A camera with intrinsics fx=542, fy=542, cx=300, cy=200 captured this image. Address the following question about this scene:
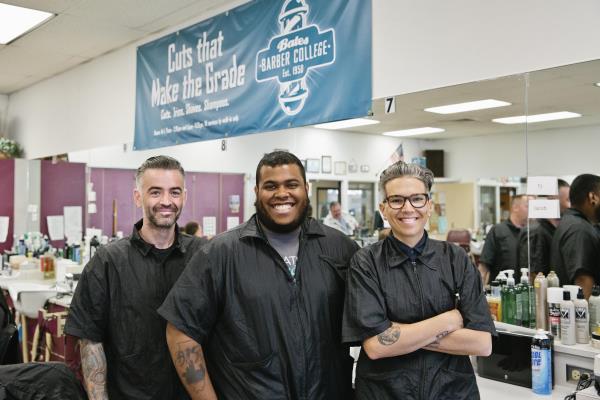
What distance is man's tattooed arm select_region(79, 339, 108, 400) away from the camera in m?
2.09

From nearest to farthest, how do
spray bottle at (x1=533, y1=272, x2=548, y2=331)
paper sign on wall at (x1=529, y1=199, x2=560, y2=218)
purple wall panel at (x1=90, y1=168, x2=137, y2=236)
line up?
spray bottle at (x1=533, y1=272, x2=548, y2=331) → paper sign on wall at (x1=529, y1=199, x2=560, y2=218) → purple wall panel at (x1=90, y1=168, x2=137, y2=236)

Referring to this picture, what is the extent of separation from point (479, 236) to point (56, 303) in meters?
3.06

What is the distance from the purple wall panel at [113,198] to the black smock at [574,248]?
13.3 feet

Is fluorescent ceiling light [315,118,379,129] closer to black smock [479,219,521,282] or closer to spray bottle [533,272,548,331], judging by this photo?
black smock [479,219,521,282]

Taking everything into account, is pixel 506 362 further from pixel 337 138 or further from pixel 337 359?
pixel 337 138

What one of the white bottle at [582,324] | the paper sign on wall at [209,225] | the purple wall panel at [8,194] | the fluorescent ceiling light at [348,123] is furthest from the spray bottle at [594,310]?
the purple wall panel at [8,194]

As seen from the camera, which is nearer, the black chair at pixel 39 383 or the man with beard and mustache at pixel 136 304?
the black chair at pixel 39 383

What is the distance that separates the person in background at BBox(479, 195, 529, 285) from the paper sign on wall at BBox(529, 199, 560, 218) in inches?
1.1

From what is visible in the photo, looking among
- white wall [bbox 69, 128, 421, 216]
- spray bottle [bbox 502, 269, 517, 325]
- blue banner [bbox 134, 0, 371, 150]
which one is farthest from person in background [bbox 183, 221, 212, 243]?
spray bottle [bbox 502, 269, 517, 325]

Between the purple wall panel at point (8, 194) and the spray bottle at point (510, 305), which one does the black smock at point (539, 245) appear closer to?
the spray bottle at point (510, 305)

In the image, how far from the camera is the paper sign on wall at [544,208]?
8.70 feet

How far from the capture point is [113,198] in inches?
228

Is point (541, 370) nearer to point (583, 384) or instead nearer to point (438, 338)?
point (583, 384)

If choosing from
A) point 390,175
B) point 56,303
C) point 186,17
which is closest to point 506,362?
point 390,175
